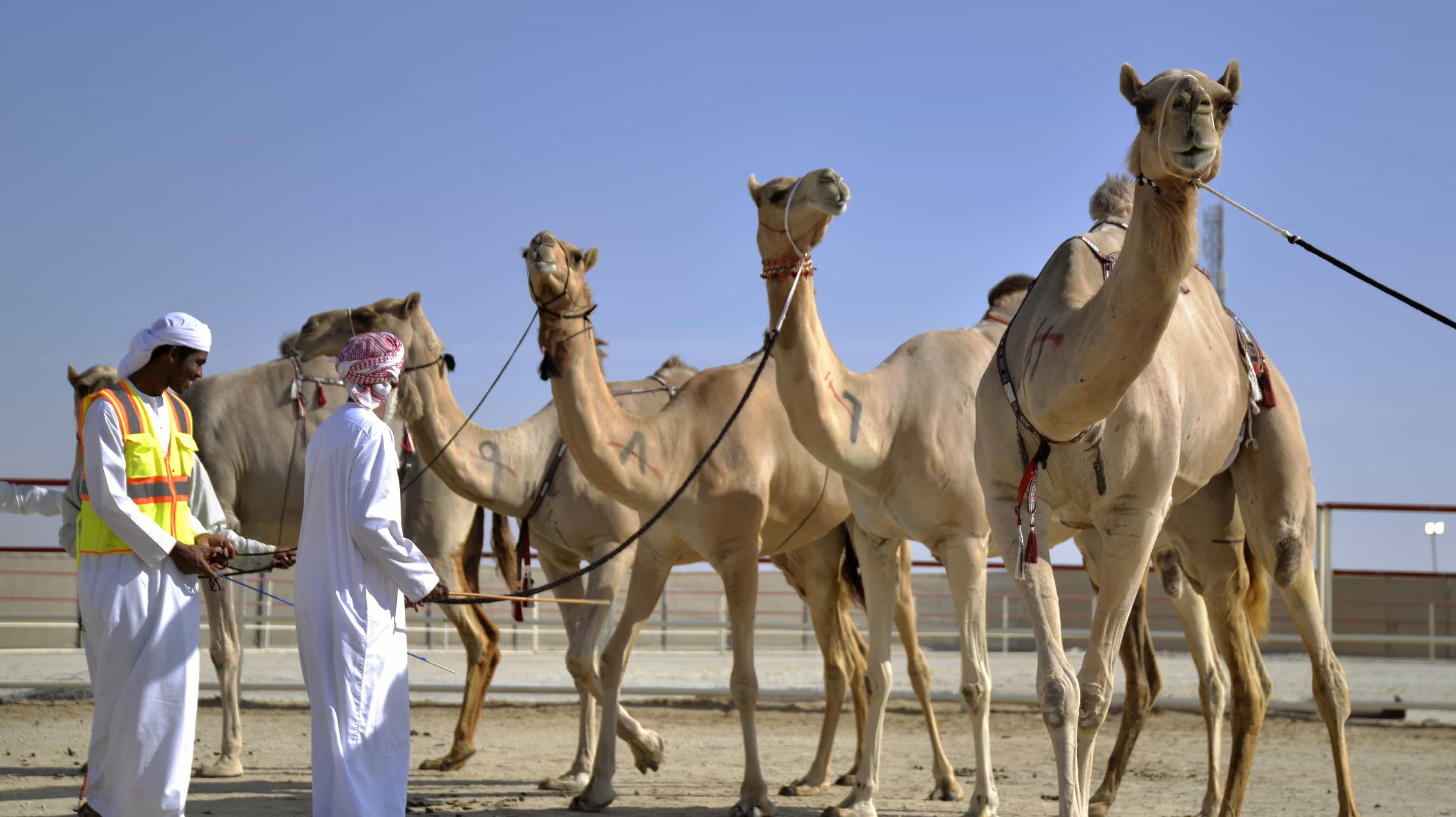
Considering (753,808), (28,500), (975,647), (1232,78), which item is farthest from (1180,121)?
(28,500)

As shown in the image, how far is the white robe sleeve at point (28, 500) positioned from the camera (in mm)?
5156

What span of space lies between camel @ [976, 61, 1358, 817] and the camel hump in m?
0.51

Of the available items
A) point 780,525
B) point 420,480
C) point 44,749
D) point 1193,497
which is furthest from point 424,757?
point 1193,497

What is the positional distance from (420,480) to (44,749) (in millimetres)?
3170

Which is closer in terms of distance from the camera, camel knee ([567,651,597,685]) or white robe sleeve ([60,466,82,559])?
white robe sleeve ([60,466,82,559])

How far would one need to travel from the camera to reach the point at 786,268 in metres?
6.59

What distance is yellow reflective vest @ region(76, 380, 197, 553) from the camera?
4812 mm

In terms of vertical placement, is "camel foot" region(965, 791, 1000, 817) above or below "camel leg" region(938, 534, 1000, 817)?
below

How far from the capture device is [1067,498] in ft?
16.9

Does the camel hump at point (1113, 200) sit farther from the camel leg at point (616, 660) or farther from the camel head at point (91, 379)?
the camel head at point (91, 379)

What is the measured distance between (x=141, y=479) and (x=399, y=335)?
11.8 ft

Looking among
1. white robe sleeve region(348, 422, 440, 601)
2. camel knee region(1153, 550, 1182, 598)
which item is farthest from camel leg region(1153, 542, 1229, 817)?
white robe sleeve region(348, 422, 440, 601)

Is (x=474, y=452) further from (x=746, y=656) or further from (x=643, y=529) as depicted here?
(x=643, y=529)

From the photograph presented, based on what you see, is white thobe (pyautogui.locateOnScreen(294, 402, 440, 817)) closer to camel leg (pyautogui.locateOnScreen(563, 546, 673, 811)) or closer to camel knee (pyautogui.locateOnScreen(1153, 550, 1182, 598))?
camel leg (pyautogui.locateOnScreen(563, 546, 673, 811))
